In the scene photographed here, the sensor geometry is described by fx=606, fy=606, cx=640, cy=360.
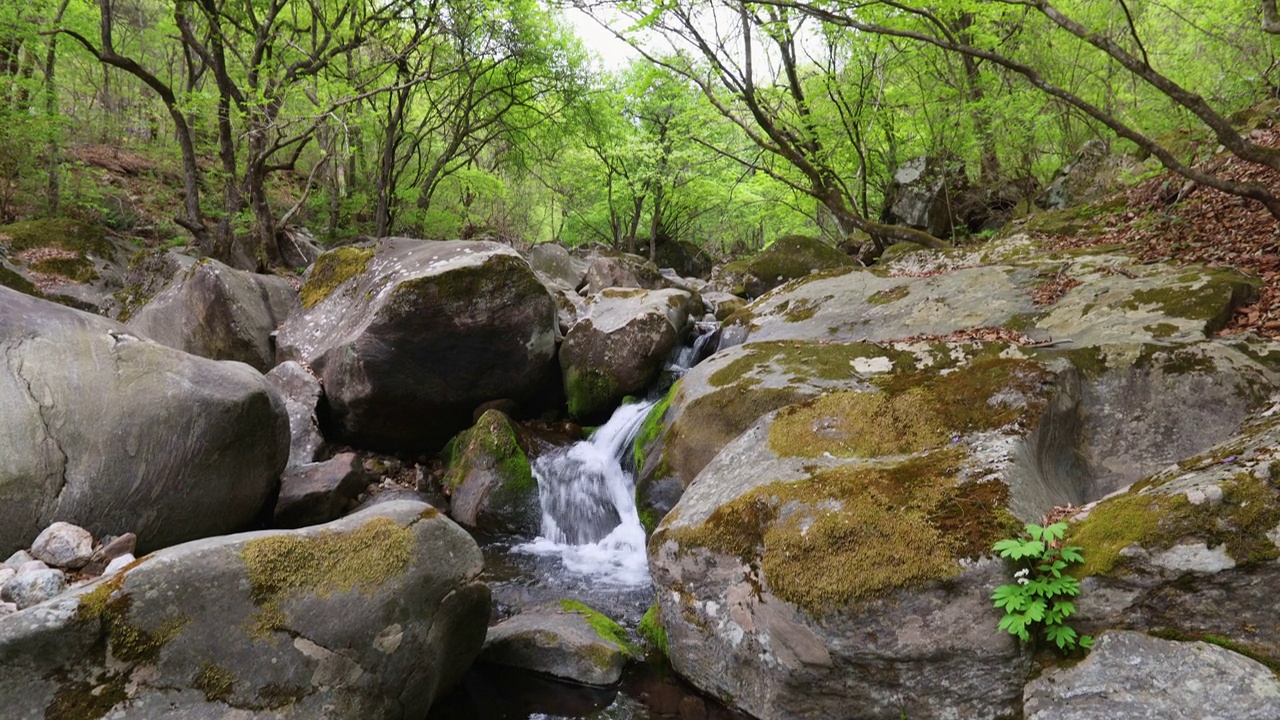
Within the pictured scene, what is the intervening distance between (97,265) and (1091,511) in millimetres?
18205

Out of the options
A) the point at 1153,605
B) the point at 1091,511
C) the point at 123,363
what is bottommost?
the point at 1153,605

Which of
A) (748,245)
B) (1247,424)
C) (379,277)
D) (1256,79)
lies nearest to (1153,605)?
(1247,424)

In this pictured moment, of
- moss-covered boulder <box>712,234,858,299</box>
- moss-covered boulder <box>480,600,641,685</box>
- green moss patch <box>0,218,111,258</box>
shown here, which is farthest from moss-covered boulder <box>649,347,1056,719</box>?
green moss patch <box>0,218,111,258</box>

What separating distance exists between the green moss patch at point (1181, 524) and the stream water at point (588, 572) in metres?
2.42

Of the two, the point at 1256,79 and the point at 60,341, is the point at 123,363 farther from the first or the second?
the point at 1256,79

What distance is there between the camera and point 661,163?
25141 mm

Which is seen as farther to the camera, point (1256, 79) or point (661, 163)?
point (661, 163)

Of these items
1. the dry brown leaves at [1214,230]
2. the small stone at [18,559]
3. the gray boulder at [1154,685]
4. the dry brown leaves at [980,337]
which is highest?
the dry brown leaves at [1214,230]

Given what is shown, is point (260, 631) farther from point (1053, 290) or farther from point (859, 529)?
point (1053, 290)

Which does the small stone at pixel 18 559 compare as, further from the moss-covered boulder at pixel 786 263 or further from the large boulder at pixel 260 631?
the moss-covered boulder at pixel 786 263

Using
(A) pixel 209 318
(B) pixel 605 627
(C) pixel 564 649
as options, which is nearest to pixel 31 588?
(C) pixel 564 649

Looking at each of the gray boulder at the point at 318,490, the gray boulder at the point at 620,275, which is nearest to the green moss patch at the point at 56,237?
the gray boulder at the point at 318,490

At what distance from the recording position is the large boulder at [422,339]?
893 cm

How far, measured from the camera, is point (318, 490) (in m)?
7.82
